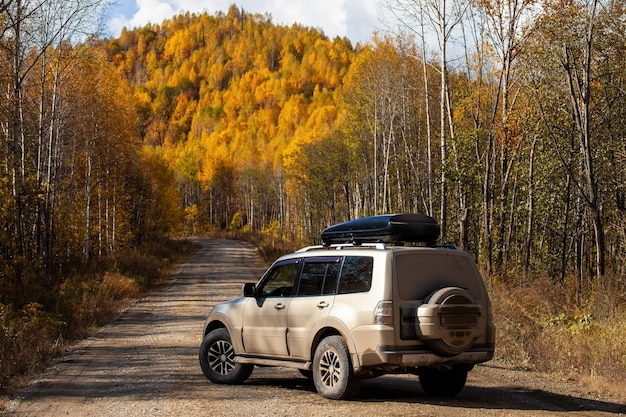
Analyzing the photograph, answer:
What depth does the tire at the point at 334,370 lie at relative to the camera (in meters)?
8.10

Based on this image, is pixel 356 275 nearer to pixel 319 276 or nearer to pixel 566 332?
pixel 319 276

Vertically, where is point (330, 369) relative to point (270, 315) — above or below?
below

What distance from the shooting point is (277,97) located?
15075 centimetres

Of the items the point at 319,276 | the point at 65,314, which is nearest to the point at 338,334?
the point at 319,276

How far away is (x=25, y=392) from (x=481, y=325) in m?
6.11

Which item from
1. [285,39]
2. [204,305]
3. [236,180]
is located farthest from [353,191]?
[285,39]

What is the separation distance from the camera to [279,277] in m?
10.3

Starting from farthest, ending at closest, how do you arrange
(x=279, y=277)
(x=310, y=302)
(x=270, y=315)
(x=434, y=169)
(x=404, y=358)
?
(x=434, y=169) < (x=279, y=277) < (x=270, y=315) < (x=310, y=302) < (x=404, y=358)

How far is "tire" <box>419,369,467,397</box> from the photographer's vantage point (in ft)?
28.8

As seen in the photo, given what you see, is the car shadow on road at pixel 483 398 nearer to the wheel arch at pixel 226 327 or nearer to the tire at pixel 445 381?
the tire at pixel 445 381

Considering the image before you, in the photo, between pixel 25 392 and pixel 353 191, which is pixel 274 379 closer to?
pixel 25 392

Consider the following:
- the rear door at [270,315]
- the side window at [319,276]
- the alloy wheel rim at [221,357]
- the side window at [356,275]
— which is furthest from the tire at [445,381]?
the alloy wheel rim at [221,357]

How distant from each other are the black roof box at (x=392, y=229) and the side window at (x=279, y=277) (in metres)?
0.83

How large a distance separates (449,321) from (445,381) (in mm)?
1307
